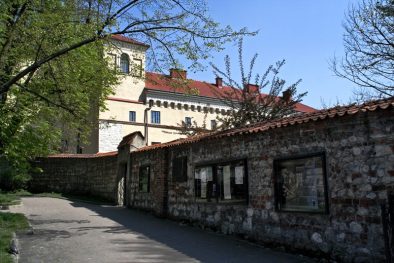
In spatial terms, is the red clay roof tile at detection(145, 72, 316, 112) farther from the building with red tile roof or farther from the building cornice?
the building cornice

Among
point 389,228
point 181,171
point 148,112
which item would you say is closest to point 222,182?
point 181,171

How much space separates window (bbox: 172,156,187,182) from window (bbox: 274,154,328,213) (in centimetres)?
496

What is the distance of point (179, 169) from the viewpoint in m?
14.2

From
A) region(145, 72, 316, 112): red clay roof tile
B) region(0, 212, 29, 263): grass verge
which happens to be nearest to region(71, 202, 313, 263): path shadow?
region(0, 212, 29, 263): grass verge

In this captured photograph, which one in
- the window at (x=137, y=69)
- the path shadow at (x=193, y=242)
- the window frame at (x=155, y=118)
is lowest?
the path shadow at (x=193, y=242)

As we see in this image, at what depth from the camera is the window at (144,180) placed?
17.0 m

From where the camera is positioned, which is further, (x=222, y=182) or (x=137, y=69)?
(x=137, y=69)

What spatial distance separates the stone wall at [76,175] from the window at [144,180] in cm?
492

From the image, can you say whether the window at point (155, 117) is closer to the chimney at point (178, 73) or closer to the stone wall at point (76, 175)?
the stone wall at point (76, 175)

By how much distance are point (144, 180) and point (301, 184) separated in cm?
992

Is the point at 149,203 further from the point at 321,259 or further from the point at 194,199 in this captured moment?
A: the point at 321,259

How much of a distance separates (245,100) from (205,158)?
9.69 metres

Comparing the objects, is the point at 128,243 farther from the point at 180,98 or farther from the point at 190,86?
the point at 180,98

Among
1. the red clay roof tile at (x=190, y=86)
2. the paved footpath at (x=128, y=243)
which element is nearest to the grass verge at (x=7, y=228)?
the paved footpath at (x=128, y=243)
